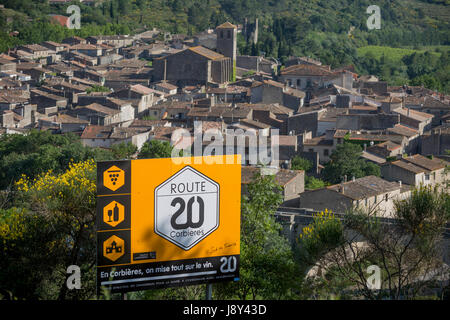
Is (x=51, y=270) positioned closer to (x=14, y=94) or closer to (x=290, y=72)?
(x=14, y=94)

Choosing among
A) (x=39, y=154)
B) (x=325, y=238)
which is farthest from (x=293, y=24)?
(x=325, y=238)

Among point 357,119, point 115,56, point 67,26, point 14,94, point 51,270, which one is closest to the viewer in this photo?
point 51,270

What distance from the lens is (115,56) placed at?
57.2 m

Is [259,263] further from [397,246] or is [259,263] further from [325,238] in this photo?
[397,246]

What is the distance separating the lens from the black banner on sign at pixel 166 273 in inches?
345

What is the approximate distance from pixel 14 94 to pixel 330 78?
16.5 metres

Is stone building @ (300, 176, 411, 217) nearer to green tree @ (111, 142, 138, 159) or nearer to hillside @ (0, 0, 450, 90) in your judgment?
green tree @ (111, 142, 138, 159)

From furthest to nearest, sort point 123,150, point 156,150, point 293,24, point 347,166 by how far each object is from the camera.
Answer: point 293,24 → point 123,150 → point 156,150 → point 347,166

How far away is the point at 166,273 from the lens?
29.2 ft

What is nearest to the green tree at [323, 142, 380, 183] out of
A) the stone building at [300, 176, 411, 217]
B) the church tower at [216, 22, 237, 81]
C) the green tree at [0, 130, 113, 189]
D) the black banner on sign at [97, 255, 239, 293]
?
the stone building at [300, 176, 411, 217]

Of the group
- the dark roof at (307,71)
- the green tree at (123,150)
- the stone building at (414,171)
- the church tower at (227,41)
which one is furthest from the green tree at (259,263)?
the church tower at (227,41)

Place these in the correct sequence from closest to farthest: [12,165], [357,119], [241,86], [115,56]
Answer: [12,165] < [357,119] < [241,86] < [115,56]

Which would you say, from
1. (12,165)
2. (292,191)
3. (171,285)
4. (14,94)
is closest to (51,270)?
(171,285)

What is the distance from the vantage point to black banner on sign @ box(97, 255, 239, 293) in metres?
8.76
